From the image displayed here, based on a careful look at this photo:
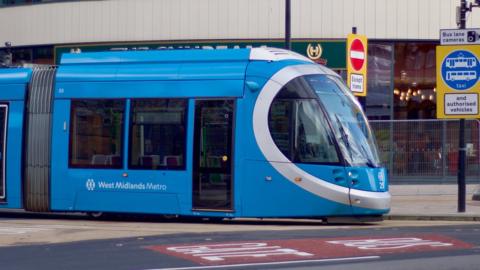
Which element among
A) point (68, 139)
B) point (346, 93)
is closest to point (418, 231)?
point (346, 93)

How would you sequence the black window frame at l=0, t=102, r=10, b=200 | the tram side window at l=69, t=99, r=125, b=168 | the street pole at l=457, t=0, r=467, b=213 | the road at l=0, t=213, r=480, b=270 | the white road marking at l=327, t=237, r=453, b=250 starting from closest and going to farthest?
1. the road at l=0, t=213, r=480, b=270
2. the white road marking at l=327, t=237, r=453, b=250
3. the tram side window at l=69, t=99, r=125, b=168
4. the black window frame at l=0, t=102, r=10, b=200
5. the street pole at l=457, t=0, r=467, b=213

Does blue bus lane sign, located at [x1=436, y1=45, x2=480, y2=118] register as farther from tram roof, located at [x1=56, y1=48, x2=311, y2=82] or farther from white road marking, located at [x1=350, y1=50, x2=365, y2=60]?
tram roof, located at [x1=56, y1=48, x2=311, y2=82]

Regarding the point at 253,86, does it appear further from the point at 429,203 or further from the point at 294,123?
the point at 429,203

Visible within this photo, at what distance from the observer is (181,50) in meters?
21.0

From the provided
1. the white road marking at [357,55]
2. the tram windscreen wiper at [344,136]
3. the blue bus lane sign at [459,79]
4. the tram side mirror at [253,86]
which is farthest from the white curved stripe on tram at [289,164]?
the white road marking at [357,55]

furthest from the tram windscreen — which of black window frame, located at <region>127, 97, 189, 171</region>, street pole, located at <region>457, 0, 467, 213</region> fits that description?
street pole, located at <region>457, 0, 467, 213</region>

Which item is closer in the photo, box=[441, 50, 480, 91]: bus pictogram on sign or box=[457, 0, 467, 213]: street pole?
box=[457, 0, 467, 213]: street pole

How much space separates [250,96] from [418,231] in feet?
14.1

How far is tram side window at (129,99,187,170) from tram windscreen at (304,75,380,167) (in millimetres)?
2823

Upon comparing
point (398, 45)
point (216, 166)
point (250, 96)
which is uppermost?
point (398, 45)

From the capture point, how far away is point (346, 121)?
1969 centimetres

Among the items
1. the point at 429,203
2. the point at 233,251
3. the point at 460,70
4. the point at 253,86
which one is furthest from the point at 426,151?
the point at 233,251

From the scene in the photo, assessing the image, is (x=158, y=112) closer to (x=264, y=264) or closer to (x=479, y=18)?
(x=264, y=264)

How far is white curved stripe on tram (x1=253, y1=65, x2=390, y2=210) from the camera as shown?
19250mm
